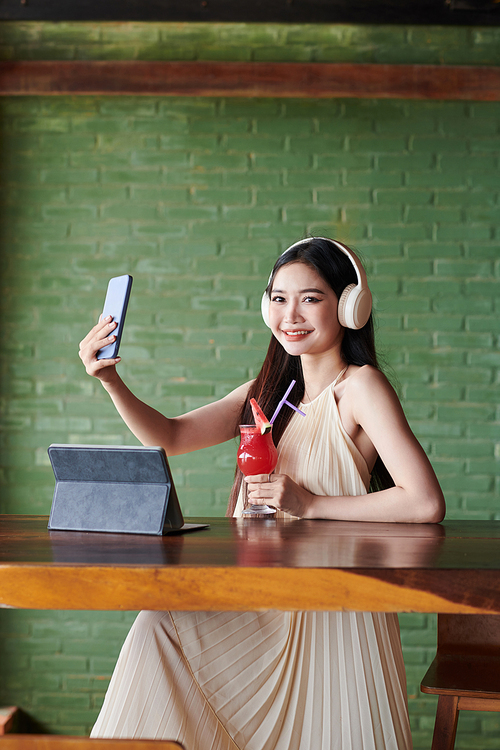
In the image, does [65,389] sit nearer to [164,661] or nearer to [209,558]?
[164,661]

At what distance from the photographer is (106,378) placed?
145 cm

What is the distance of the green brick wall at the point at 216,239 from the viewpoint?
2965 millimetres

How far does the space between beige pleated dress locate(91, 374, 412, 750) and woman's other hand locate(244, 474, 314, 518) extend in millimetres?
205

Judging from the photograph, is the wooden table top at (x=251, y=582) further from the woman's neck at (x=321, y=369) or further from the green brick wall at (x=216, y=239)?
the green brick wall at (x=216, y=239)

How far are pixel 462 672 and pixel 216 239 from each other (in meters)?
2.17

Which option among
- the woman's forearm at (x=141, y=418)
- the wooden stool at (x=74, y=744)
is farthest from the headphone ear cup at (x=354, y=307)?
the wooden stool at (x=74, y=744)

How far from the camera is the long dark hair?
1.69 m

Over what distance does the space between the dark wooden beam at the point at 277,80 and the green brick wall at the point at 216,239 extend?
6 cm

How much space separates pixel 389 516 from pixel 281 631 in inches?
12.2

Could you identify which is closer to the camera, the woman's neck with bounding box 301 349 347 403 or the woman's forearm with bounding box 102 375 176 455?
the woman's forearm with bounding box 102 375 176 455

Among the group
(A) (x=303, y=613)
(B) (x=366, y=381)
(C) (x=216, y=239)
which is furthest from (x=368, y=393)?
(C) (x=216, y=239)

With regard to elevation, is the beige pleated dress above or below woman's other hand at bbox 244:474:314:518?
below

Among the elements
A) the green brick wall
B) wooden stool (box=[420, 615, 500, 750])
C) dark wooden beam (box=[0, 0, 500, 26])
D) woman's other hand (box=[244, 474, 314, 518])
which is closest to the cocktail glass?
woman's other hand (box=[244, 474, 314, 518])

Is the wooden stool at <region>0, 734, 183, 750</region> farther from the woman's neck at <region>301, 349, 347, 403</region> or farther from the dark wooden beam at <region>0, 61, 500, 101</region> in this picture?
the dark wooden beam at <region>0, 61, 500, 101</region>
